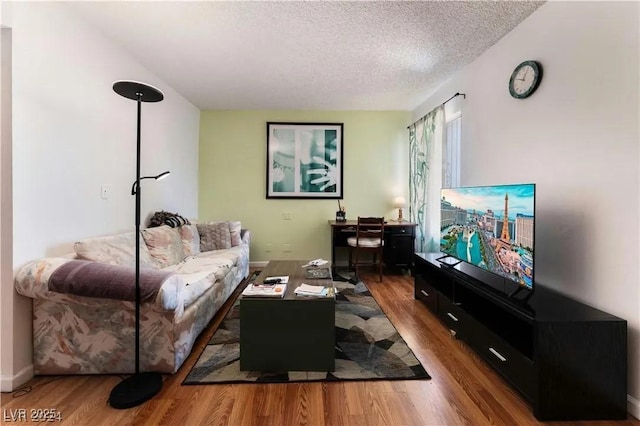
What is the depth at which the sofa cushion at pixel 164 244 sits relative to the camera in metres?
2.80

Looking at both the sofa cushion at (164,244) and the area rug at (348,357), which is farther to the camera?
the sofa cushion at (164,244)

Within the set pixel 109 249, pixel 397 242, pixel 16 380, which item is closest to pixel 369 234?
pixel 397 242

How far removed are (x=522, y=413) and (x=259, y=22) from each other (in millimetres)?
3050

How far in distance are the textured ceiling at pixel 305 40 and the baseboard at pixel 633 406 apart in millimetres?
2542

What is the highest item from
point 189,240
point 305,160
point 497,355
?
point 305,160

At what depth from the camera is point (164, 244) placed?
2.92 metres

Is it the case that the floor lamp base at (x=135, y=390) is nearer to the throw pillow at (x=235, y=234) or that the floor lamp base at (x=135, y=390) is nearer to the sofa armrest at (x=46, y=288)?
the sofa armrest at (x=46, y=288)

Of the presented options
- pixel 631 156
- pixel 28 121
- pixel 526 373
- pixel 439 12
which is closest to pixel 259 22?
pixel 439 12

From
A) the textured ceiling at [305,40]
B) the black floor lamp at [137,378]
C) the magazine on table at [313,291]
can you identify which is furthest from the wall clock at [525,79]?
the black floor lamp at [137,378]

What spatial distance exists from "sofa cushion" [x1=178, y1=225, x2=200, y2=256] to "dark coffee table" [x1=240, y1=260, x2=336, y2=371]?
1.83m

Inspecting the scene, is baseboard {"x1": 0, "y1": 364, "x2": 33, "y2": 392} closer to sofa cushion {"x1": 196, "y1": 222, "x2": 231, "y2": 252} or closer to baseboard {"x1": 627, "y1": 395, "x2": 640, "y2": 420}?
sofa cushion {"x1": 196, "y1": 222, "x2": 231, "y2": 252}

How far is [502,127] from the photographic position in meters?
2.60

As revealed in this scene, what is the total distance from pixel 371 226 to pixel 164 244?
8.13ft

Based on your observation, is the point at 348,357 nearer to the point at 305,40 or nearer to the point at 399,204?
the point at 305,40
